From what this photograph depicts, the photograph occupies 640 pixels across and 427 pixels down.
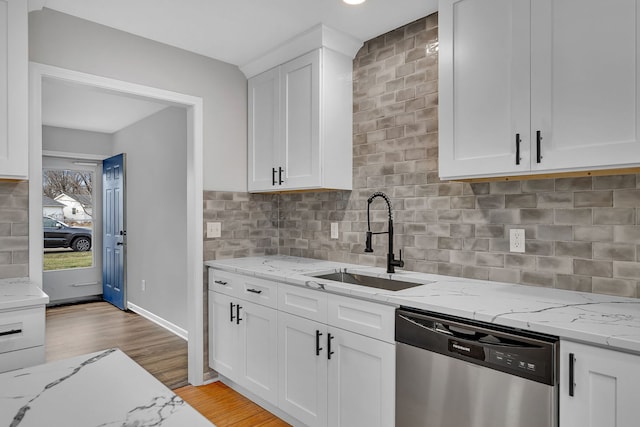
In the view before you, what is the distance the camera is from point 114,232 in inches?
218

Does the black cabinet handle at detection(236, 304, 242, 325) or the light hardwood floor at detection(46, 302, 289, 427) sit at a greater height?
the black cabinet handle at detection(236, 304, 242, 325)

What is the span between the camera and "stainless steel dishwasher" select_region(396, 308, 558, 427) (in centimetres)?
132

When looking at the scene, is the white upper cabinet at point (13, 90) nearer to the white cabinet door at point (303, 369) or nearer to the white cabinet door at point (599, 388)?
the white cabinet door at point (303, 369)

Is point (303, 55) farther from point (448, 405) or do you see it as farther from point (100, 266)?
point (100, 266)

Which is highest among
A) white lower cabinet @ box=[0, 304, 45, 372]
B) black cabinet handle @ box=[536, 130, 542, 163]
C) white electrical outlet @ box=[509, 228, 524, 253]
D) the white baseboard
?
black cabinet handle @ box=[536, 130, 542, 163]

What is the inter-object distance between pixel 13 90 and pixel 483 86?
2.26m

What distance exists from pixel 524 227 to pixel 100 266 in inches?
232

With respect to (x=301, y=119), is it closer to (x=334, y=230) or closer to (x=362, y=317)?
(x=334, y=230)

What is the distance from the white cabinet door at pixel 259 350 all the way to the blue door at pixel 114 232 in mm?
3309

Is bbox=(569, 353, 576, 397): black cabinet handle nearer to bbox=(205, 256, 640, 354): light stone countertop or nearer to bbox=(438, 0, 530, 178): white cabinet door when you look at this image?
bbox=(205, 256, 640, 354): light stone countertop

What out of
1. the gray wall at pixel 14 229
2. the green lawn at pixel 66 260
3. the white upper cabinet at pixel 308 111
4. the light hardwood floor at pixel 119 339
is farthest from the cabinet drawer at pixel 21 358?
the green lawn at pixel 66 260

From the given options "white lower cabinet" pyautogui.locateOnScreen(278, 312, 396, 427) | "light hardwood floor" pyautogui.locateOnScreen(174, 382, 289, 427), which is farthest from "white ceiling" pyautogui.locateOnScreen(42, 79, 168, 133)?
"white lower cabinet" pyautogui.locateOnScreen(278, 312, 396, 427)

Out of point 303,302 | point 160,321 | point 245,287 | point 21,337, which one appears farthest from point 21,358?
point 160,321

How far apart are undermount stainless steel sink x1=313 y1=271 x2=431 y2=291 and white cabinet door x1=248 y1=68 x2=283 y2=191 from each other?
815 millimetres
